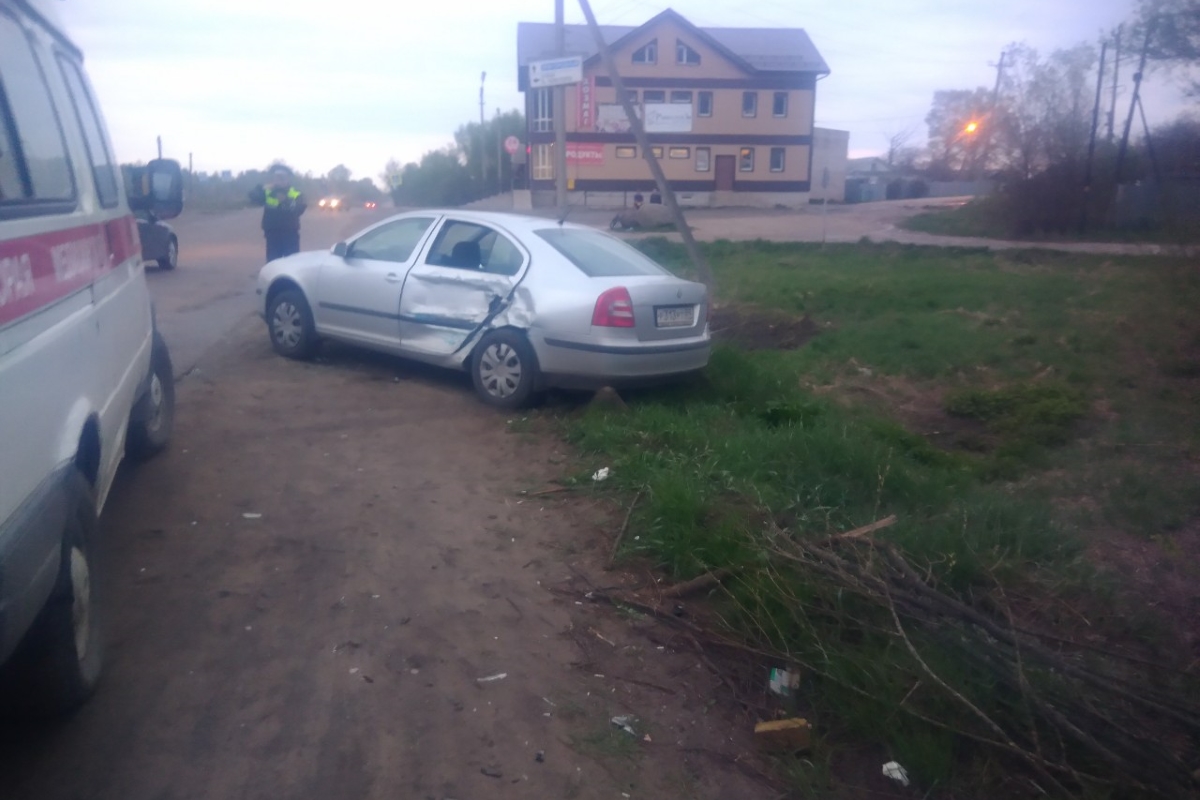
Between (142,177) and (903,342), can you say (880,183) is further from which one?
(142,177)

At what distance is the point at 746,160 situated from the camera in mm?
52281

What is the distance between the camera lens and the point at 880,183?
65.8 metres

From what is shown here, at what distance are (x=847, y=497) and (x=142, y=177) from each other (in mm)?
5015

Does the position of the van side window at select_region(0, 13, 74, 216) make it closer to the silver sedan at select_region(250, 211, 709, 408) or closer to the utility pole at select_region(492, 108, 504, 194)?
the silver sedan at select_region(250, 211, 709, 408)

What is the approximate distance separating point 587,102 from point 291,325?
39669 millimetres

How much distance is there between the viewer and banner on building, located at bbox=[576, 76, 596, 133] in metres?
47.2

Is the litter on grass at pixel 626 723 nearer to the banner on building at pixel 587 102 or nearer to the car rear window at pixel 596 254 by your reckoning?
the car rear window at pixel 596 254

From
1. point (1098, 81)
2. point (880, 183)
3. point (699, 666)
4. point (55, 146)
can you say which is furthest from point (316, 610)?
point (880, 183)

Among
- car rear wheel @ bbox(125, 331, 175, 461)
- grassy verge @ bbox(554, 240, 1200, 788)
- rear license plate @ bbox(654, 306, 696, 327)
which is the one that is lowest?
grassy verge @ bbox(554, 240, 1200, 788)

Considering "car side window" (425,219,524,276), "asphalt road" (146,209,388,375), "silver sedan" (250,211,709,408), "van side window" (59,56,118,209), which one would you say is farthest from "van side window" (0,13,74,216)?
"asphalt road" (146,209,388,375)

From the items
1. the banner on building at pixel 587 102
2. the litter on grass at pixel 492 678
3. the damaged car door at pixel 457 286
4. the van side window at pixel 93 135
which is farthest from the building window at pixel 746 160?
the litter on grass at pixel 492 678

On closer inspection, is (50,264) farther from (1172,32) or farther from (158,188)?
(1172,32)

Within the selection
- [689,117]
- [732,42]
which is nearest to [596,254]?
[689,117]

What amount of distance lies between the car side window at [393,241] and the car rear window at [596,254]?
49.7 inches
